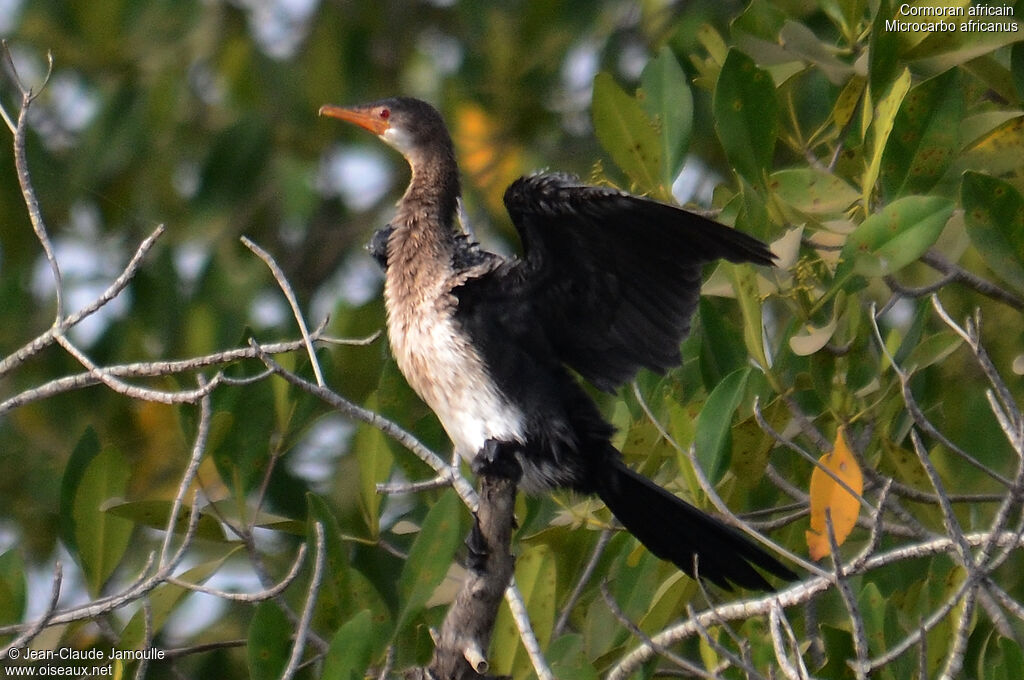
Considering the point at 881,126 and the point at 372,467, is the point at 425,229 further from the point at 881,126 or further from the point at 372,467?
the point at 881,126

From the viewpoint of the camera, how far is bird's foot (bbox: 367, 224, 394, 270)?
383cm

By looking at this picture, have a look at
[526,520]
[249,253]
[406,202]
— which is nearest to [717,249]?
[526,520]

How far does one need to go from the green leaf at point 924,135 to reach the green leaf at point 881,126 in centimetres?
3

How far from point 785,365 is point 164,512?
145 centimetres

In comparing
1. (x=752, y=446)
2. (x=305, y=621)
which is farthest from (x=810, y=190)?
(x=305, y=621)

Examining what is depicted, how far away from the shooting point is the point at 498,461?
10.3 ft

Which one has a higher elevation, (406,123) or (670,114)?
(406,123)

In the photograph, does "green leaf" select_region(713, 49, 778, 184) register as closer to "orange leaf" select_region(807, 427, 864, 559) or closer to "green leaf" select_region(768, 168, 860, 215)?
"green leaf" select_region(768, 168, 860, 215)

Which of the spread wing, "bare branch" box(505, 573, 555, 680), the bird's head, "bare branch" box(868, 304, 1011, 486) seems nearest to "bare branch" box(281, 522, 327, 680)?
"bare branch" box(505, 573, 555, 680)

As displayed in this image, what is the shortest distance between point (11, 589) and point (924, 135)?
2202mm

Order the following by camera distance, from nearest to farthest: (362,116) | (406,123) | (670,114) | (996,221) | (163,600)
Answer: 1. (996,221)
2. (163,600)
3. (670,114)
4. (406,123)
5. (362,116)

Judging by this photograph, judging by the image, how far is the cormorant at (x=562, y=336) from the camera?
296 centimetres

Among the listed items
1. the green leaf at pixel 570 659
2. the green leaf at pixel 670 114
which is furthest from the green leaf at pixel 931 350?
the green leaf at pixel 570 659

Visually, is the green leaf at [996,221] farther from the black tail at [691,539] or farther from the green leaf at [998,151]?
the black tail at [691,539]
